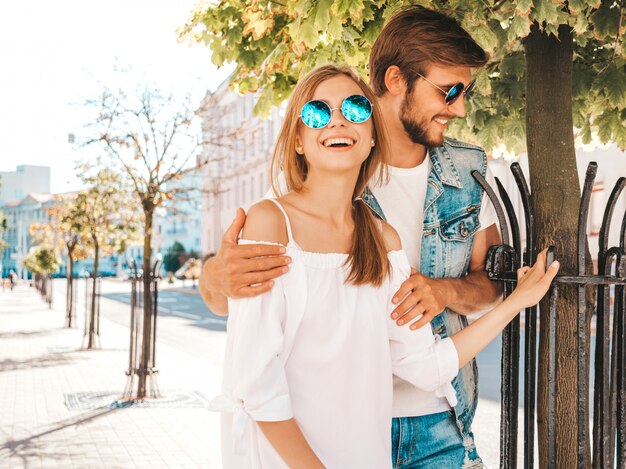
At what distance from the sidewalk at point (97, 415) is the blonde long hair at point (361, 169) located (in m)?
5.32

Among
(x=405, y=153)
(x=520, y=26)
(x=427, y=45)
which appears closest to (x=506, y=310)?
(x=405, y=153)

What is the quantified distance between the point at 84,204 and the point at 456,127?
14806 millimetres

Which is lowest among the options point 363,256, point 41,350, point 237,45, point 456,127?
point 41,350

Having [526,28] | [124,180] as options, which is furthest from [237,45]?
[124,180]

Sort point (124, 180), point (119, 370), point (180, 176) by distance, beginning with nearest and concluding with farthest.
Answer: point (180, 176) → point (119, 370) → point (124, 180)

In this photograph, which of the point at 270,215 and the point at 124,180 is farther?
the point at 124,180

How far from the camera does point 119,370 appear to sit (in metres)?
13.6

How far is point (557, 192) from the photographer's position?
114 inches

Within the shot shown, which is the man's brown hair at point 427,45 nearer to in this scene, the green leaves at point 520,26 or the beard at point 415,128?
the beard at point 415,128

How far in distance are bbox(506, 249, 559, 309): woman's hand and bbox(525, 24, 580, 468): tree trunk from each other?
0.17 meters

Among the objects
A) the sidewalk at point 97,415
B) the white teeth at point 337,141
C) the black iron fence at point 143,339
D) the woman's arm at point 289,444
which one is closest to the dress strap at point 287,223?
the white teeth at point 337,141

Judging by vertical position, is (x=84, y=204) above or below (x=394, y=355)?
above

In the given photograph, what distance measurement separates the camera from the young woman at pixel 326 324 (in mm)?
1890

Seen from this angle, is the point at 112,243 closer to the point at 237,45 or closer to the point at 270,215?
the point at 237,45
